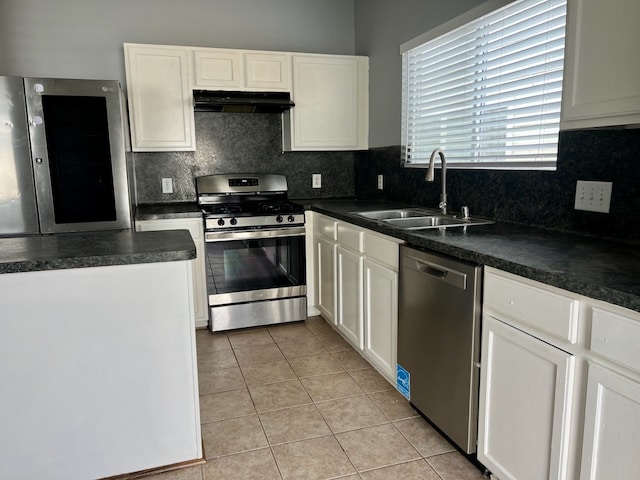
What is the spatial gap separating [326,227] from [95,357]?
1.89 meters

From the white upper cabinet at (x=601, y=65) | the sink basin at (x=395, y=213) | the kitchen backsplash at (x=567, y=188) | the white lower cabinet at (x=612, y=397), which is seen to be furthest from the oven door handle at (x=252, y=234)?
the white lower cabinet at (x=612, y=397)

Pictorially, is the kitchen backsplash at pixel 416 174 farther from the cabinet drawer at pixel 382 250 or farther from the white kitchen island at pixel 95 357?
the white kitchen island at pixel 95 357

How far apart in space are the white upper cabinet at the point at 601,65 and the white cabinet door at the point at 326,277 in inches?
71.8

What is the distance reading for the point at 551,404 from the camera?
1.41 meters

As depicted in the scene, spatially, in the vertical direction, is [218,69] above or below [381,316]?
above

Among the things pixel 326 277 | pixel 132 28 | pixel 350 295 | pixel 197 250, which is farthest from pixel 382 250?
pixel 132 28

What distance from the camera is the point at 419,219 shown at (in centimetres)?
272

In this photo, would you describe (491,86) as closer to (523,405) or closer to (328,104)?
(328,104)

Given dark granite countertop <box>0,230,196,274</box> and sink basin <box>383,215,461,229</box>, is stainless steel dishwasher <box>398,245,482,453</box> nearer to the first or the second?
sink basin <box>383,215,461,229</box>

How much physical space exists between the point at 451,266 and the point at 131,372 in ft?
4.21

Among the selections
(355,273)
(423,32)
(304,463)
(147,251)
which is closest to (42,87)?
(147,251)

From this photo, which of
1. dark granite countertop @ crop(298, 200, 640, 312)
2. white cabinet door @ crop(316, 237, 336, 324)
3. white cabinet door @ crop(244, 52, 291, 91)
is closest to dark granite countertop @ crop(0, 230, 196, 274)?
dark granite countertop @ crop(298, 200, 640, 312)

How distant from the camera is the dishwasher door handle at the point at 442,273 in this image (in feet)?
5.79

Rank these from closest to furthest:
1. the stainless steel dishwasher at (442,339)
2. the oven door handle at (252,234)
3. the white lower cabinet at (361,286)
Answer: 1. the stainless steel dishwasher at (442,339)
2. the white lower cabinet at (361,286)
3. the oven door handle at (252,234)
